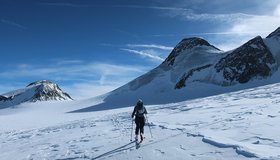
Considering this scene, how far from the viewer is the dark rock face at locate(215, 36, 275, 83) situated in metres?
71.7

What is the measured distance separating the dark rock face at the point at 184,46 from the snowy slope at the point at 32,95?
220ft

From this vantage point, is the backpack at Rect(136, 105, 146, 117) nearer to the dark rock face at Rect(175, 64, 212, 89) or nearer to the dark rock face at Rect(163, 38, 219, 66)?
the dark rock face at Rect(175, 64, 212, 89)

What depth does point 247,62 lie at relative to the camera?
75.3 m

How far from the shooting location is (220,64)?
7819cm

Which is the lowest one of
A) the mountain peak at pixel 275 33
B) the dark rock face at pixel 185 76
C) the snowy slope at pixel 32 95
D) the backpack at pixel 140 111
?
the backpack at pixel 140 111

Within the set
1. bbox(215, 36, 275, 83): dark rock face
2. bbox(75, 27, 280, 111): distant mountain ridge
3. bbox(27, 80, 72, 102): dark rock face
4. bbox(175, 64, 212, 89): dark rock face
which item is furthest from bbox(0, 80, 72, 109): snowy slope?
bbox(215, 36, 275, 83): dark rock face

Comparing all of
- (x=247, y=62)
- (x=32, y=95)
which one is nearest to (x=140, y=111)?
(x=247, y=62)

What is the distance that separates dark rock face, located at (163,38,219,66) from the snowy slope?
220 feet

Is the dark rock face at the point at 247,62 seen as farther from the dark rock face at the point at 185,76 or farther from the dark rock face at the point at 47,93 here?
the dark rock face at the point at 47,93

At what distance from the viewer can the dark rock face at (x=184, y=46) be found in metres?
100

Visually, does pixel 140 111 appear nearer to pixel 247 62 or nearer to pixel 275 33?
pixel 247 62

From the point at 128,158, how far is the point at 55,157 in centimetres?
428

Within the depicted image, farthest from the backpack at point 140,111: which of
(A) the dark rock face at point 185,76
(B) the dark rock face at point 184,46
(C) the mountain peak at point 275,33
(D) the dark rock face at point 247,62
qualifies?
(B) the dark rock face at point 184,46

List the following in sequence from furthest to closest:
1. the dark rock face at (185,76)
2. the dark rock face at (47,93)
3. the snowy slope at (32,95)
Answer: the snowy slope at (32,95) → the dark rock face at (47,93) → the dark rock face at (185,76)
